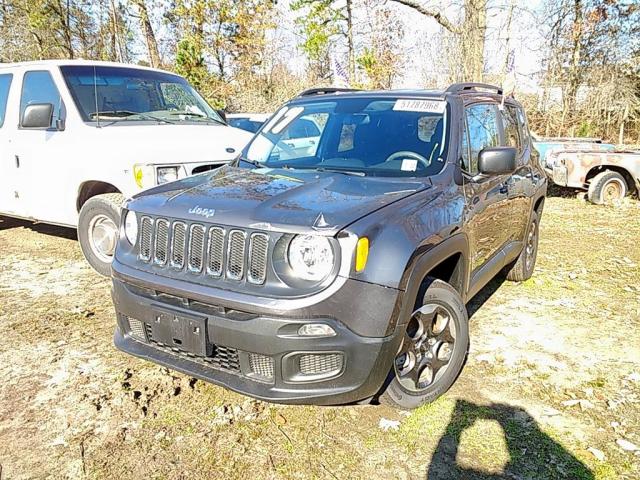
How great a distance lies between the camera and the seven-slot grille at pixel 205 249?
244 centimetres

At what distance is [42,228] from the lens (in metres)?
7.17

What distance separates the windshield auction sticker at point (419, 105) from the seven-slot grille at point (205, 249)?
1729 mm

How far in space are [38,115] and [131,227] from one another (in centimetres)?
Result: 292

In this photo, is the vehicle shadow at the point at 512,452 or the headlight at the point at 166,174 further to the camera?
the headlight at the point at 166,174

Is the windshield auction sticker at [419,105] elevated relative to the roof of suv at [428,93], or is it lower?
lower

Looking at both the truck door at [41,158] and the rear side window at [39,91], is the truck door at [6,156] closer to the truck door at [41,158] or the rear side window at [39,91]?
the truck door at [41,158]

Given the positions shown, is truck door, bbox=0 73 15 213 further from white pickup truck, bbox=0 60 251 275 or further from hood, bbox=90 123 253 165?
hood, bbox=90 123 253 165

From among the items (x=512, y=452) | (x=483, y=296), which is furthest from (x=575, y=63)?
(x=512, y=452)

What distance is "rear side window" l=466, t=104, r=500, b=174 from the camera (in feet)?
11.7

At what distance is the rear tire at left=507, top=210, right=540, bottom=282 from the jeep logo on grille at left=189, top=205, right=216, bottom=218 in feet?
11.3

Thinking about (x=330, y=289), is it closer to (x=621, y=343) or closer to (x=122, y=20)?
(x=621, y=343)

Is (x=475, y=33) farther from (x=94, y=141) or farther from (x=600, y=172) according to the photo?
(x=94, y=141)

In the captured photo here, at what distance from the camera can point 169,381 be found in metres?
3.23

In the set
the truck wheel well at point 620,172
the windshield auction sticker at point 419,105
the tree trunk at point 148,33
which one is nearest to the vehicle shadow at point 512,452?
the windshield auction sticker at point 419,105
